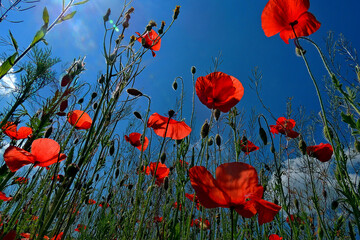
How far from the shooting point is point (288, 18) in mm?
1357

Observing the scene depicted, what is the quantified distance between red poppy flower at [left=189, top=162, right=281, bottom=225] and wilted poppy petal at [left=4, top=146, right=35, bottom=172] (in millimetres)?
652

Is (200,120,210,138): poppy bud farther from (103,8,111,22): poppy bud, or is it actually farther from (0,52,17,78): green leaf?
(0,52,17,78): green leaf

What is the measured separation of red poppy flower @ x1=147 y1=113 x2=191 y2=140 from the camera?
1.38 metres

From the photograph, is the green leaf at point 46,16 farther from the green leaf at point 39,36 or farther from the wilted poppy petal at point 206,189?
the wilted poppy petal at point 206,189

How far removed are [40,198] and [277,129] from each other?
1911 mm

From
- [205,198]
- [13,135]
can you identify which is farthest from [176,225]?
[13,135]

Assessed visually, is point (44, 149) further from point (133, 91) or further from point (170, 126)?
point (170, 126)

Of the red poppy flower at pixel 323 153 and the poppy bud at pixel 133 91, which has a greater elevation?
the red poppy flower at pixel 323 153

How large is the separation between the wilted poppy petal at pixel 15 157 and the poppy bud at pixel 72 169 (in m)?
0.34

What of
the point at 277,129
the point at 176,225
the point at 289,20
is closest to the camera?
the point at 176,225

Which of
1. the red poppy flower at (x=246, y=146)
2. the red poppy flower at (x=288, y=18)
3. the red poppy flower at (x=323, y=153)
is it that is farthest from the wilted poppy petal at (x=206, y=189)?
the red poppy flower at (x=323, y=153)

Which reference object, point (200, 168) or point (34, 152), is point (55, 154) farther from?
point (200, 168)

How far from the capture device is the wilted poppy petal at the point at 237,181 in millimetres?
847

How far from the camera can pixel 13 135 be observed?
121cm
